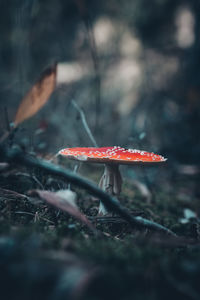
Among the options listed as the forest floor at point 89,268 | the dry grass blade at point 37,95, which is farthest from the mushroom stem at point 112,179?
the dry grass blade at point 37,95

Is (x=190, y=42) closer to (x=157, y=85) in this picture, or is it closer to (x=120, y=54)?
(x=157, y=85)

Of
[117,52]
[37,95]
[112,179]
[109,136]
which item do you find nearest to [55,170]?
[37,95]

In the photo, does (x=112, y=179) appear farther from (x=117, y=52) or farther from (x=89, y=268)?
(x=117, y=52)

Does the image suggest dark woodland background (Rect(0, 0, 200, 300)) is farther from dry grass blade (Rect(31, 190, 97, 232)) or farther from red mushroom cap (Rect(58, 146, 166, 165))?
red mushroom cap (Rect(58, 146, 166, 165))

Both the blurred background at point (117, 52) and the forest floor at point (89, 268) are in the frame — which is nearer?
the forest floor at point (89, 268)

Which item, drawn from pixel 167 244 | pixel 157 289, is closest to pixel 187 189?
pixel 167 244

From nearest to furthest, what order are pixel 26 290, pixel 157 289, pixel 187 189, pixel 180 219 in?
pixel 26 290 < pixel 157 289 < pixel 180 219 < pixel 187 189

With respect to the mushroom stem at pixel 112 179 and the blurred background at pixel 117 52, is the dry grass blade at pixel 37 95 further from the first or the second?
the blurred background at pixel 117 52

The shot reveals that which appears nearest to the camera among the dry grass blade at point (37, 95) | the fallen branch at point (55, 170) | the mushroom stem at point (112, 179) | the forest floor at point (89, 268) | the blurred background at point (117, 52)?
the forest floor at point (89, 268)
